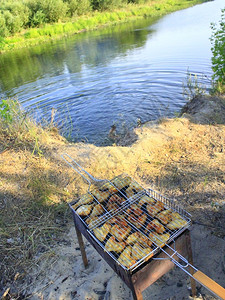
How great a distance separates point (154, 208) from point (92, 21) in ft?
107

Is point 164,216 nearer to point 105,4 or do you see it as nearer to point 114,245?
point 114,245

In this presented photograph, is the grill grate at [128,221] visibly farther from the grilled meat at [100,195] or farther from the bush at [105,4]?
the bush at [105,4]

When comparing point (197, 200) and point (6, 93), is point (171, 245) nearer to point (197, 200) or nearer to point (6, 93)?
point (197, 200)

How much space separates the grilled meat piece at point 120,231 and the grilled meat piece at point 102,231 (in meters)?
0.05

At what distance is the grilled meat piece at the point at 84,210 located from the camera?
2830 millimetres

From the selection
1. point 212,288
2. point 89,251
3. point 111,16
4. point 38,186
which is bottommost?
point 89,251

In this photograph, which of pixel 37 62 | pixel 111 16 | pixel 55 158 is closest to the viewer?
pixel 55 158

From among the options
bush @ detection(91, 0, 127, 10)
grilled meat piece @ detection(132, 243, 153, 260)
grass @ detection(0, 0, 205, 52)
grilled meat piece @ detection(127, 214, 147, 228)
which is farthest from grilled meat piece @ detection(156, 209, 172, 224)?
bush @ detection(91, 0, 127, 10)

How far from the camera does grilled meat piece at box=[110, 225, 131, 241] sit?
2434 mm

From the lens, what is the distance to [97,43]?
2052 cm

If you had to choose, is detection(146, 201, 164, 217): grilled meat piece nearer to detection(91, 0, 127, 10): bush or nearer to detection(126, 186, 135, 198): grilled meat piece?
detection(126, 186, 135, 198): grilled meat piece

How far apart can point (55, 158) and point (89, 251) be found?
214 centimetres

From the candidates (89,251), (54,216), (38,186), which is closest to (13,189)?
(38,186)

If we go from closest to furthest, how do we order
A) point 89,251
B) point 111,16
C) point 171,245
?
point 171,245
point 89,251
point 111,16
